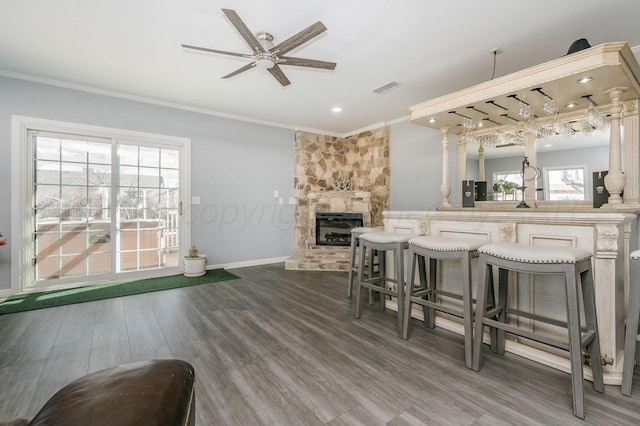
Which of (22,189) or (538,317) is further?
(22,189)

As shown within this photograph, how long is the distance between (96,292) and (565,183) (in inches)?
220

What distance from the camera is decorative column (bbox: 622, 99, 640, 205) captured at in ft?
8.73

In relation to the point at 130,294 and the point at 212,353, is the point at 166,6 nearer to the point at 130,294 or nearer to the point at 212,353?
the point at 212,353

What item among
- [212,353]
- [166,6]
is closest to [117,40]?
[166,6]

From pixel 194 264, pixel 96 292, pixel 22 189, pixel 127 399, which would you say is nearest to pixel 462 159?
pixel 194 264

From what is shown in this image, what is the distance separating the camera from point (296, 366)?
1.91 metres

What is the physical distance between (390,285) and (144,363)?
2696 millimetres

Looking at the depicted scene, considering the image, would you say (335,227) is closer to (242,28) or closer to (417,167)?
(417,167)

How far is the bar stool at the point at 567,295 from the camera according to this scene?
150 cm

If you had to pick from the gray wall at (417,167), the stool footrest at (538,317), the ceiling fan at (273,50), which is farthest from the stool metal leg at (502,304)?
the gray wall at (417,167)

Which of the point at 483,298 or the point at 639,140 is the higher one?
the point at 639,140

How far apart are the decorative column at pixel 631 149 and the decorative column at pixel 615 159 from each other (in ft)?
1.73

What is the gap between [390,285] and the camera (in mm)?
3191

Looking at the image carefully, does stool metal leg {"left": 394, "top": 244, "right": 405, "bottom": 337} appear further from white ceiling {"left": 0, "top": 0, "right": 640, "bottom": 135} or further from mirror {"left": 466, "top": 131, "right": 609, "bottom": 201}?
mirror {"left": 466, "top": 131, "right": 609, "bottom": 201}
